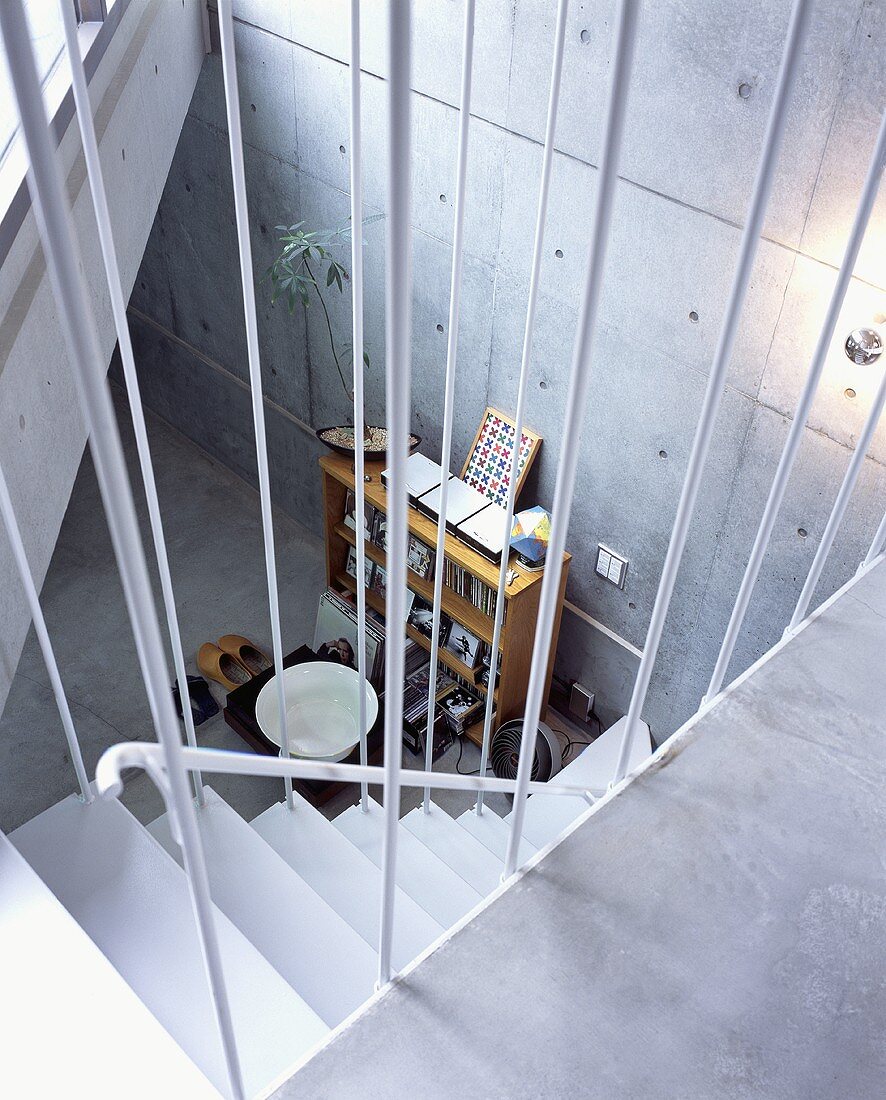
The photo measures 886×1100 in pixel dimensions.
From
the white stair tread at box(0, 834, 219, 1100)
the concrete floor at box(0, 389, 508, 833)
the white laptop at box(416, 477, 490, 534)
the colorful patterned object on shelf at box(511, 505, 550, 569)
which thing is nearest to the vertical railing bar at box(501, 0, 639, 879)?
the white stair tread at box(0, 834, 219, 1100)

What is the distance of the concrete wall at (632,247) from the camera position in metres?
2.97

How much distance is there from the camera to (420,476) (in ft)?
14.3

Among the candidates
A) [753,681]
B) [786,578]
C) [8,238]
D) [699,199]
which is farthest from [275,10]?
[753,681]

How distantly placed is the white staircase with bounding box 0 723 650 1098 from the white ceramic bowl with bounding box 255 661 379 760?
5.17 feet

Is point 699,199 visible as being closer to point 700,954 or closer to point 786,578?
point 786,578

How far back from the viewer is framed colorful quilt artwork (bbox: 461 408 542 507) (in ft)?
13.8

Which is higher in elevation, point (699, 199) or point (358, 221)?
point (358, 221)

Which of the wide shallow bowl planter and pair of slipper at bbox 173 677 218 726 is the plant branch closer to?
the wide shallow bowl planter

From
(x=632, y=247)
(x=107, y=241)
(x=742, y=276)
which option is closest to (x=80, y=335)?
(x=742, y=276)

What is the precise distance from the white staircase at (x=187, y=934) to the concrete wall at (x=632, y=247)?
1704 millimetres

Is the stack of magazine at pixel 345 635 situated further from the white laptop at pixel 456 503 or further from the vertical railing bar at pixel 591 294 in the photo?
the vertical railing bar at pixel 591 294

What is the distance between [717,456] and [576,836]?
2.48 meters

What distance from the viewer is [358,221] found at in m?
1.25

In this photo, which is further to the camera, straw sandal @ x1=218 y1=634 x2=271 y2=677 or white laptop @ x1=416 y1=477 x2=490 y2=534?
straw sandal @ x1=218 y1=634 x2=271 y2=677
